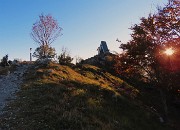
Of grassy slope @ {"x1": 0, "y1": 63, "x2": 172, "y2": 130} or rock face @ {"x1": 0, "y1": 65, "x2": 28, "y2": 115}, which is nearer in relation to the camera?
grassy slope @ {"x1": 0, "y1": 63, "x2": 172, "y2": 130}

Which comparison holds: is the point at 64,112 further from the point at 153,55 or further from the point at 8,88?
the point at 153,55

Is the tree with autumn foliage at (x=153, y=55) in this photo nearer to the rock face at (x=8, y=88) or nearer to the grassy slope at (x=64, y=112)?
the grassy slope at (x=64, y=112)

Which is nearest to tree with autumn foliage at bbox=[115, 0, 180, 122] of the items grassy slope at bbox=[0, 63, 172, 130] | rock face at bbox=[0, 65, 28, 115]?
grassy slope at bbox=[0, 63, 172, 130]

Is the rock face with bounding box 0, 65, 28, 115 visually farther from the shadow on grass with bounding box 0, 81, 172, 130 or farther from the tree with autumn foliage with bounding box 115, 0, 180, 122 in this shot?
the tree with autumn foliage with bounding box 115, 0, 180, 122

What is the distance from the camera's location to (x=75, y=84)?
100ft

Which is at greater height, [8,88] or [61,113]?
[8,88]

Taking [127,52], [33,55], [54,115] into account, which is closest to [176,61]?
[127,52]

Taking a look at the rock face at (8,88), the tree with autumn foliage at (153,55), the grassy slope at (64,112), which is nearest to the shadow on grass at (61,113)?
the grassy slope at (64,112)

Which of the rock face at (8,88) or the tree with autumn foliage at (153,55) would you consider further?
the tree with autumn foliage at (153,55)

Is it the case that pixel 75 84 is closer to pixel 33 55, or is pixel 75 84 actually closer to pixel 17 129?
pixel 17 129

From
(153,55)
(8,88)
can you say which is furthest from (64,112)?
(153,55)

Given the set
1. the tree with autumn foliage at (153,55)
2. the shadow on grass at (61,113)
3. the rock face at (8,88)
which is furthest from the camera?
the tree with autumn foliage at (153,55)

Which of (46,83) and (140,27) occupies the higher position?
(140,27)

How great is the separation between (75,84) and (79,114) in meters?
12.9
